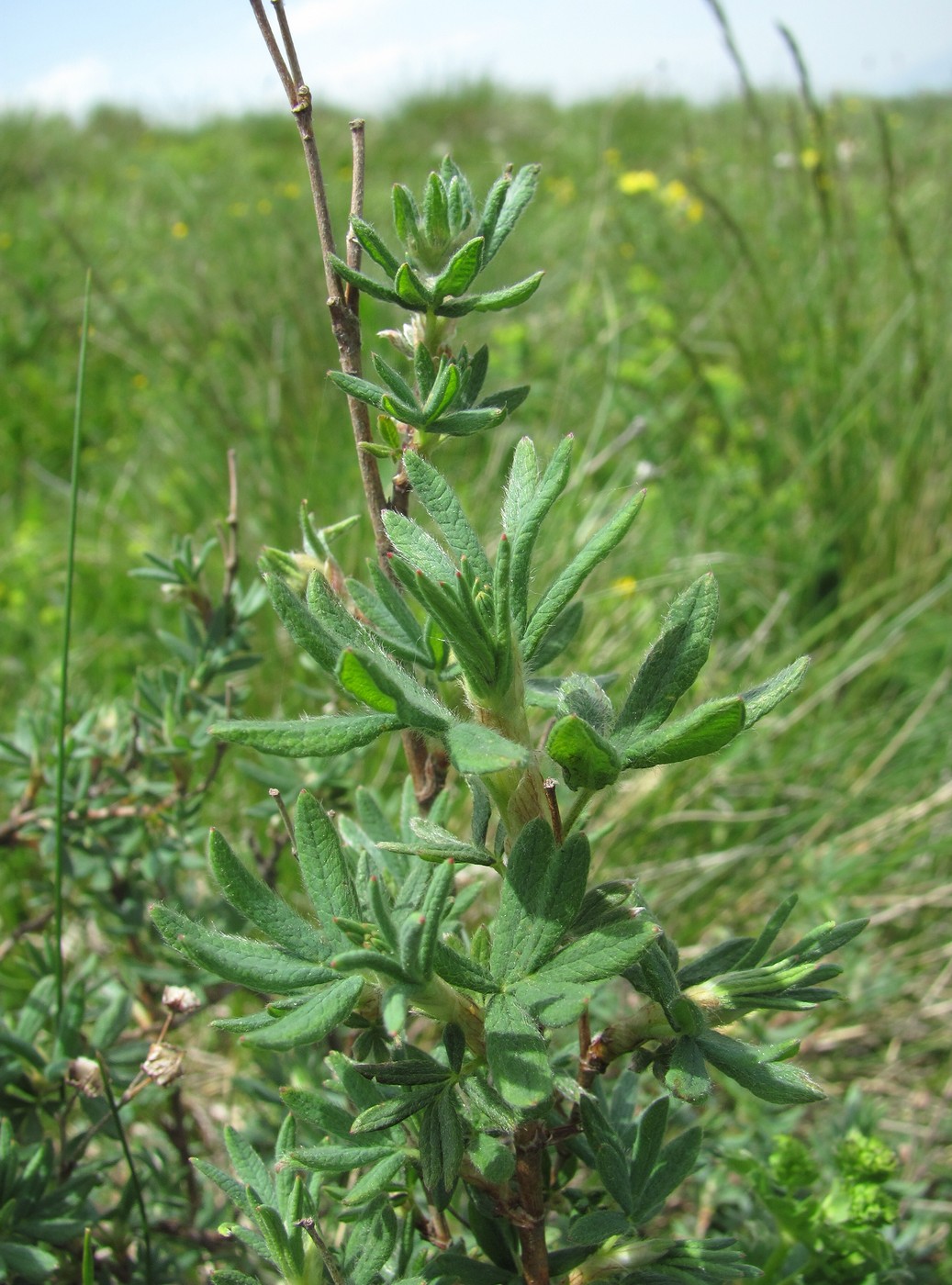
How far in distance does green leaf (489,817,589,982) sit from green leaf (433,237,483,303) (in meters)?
0.36

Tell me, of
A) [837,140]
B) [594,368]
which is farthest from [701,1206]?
[837,140]

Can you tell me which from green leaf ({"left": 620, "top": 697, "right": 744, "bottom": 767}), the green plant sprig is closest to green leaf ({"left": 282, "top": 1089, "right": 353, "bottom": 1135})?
the green plant sprig

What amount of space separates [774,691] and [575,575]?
0.13m

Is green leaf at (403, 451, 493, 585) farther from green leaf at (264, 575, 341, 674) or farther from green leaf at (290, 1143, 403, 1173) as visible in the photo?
green leaf at (290, 1143, 403, 1173)

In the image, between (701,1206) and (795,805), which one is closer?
(701,1206)

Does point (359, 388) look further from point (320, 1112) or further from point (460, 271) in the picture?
point (320, 1112)

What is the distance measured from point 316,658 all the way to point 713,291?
3746 mm

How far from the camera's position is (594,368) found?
3.32 meters

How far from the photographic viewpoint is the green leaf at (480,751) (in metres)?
0.44

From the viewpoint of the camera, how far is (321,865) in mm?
556

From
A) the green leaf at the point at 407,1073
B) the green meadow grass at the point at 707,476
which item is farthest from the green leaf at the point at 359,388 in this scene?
the green meadow grass at the point at 707,476

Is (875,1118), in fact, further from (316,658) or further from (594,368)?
(594,368)

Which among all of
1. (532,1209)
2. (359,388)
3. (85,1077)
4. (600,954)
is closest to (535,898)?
(600,954)

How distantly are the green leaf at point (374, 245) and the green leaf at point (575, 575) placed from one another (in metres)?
0.25
